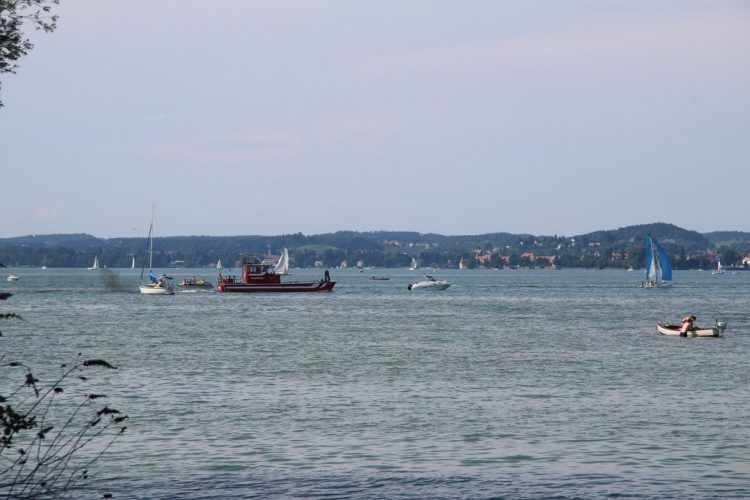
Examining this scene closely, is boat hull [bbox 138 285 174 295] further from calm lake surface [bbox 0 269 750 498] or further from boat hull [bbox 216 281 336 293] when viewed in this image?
calm lake surface [bbox 0 269 750 498]

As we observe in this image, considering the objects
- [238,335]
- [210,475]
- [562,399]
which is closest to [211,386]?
[562,399]

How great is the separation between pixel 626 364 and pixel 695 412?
20.5 m

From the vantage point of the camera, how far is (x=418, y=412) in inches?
1531

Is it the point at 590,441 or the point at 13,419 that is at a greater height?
the point at 13,419

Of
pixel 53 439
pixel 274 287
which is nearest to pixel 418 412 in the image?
pixel 53 439

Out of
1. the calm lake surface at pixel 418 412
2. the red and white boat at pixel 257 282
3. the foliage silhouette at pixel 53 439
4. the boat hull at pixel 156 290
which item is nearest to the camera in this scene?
the foliage silhouette at pixel 53 439

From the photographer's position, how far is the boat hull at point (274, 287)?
17700 cm

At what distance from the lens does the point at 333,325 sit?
9956 cm

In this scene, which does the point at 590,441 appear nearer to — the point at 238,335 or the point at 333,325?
the point at 238,335

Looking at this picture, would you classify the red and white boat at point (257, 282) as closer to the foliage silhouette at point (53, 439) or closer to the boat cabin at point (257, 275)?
the boat cabin at point (257, 275)

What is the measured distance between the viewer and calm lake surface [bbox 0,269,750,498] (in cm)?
2681

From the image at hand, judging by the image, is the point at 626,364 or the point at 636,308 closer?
the point at 626,364

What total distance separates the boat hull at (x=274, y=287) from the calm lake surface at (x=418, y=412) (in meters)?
87.9

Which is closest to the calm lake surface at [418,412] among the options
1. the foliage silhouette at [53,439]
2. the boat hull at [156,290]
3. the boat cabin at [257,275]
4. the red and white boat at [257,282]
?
the foliage silhouette at [53,439]
